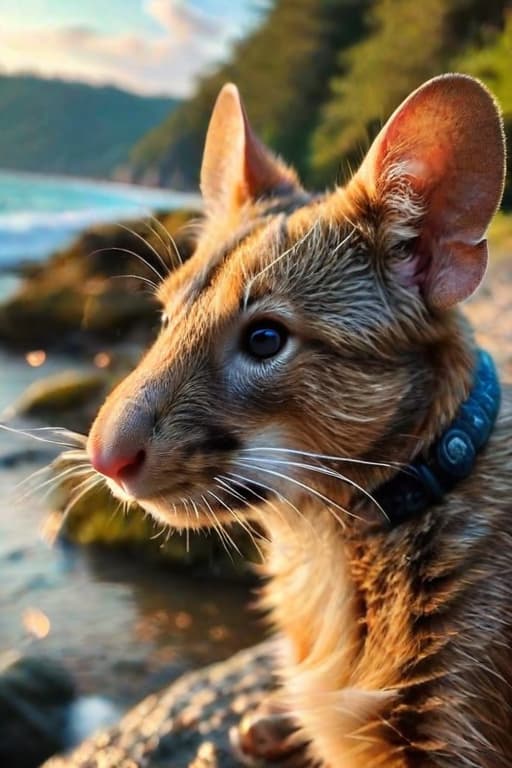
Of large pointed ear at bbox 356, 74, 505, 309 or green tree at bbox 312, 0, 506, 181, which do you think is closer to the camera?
large pointed ear at bbox 356, 74, 505, 309

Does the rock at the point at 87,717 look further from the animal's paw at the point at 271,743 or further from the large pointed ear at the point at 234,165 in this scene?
the large pointed ear at the point at 234,165

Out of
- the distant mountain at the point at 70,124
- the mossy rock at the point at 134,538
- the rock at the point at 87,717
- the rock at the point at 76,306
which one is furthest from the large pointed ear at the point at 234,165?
the rock at the point at 76,306

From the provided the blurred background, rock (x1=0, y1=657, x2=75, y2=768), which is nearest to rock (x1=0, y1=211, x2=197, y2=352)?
the blurred background

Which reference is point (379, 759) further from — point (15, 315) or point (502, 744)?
point (15, 315)

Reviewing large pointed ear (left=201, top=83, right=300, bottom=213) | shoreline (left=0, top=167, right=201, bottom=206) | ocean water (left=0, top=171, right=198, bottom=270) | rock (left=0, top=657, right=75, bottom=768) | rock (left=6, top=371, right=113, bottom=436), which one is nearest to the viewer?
large pointed ear (left=201, top=83, right=300, bottom=213)

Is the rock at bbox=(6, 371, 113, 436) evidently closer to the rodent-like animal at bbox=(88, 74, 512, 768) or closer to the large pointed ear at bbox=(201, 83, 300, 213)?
the large pointed ear at bbox=(201, 83, 300, 213)

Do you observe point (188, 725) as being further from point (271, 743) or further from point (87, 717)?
point (87, 717)
